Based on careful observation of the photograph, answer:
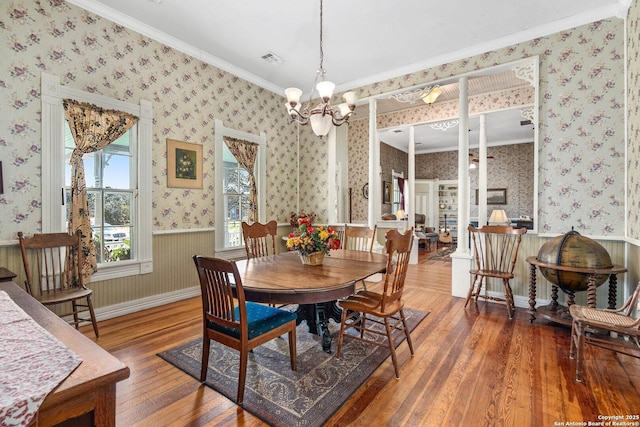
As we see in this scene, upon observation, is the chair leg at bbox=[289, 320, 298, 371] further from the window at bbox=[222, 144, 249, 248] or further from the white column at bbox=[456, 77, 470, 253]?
the white column at bbox=[456, 77, 470, 253]

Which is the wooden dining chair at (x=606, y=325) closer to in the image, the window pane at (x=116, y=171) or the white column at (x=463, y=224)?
the white column at (x=463, y=224)

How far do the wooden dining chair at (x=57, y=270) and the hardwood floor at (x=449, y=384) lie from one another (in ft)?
1.27

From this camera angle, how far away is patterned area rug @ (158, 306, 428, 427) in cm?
183

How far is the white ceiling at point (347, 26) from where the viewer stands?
10.3ft

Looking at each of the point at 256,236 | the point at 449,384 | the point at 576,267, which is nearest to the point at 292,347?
the point at 449,384

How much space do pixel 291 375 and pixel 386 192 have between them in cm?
712

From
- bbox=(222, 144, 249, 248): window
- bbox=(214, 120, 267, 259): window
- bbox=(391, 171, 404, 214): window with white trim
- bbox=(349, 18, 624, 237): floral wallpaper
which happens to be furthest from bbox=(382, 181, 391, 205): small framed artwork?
bbox=(349, 18, 624, 237): floral wallpaper

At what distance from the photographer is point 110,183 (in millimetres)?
3367

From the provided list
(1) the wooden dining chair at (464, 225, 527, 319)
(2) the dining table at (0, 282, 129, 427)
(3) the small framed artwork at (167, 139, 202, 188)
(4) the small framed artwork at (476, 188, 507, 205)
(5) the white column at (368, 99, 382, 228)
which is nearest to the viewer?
(2) the dining table at (0, 282, 129, 427)

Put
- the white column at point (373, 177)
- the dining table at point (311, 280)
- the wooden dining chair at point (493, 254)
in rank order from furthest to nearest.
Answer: the white column at point (373, 177)
the wooden dining chair at point (493, 254)
the dining table at point (311, 280)

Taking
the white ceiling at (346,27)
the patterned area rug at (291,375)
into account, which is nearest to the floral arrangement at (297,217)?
the white ceiling at (346,27)

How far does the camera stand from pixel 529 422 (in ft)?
5.65

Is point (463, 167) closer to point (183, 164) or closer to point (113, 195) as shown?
point (183, 164)

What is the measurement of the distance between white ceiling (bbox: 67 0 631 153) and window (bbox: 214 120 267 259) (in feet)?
3.30
